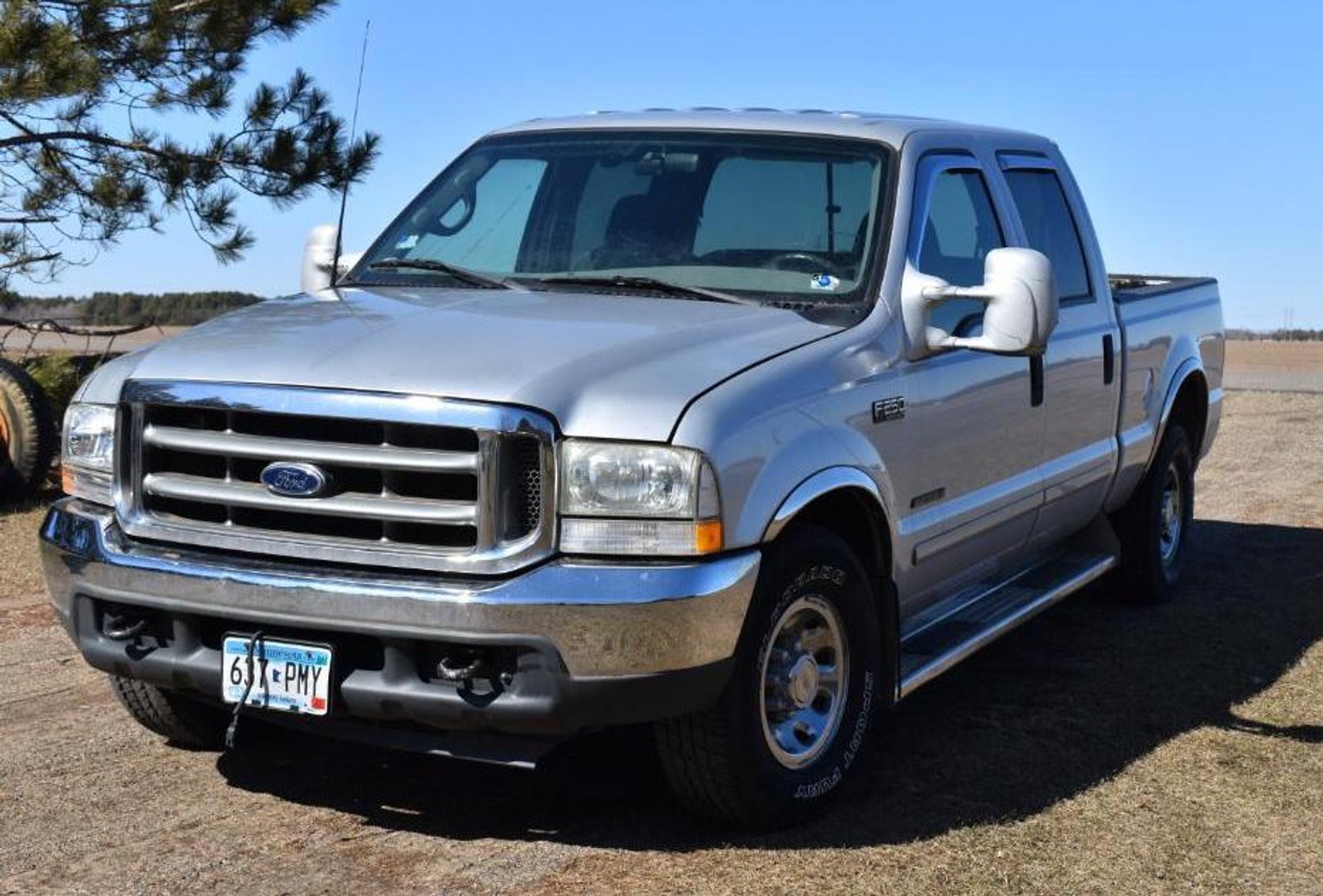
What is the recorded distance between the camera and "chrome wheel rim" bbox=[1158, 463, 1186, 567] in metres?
8.35

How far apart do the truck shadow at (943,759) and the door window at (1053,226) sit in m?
1.47

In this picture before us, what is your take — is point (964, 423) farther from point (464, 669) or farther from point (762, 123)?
point (464, 669)

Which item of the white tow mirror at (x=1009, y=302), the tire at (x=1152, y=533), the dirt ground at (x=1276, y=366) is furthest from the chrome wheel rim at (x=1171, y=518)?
the dirt ground at (x=1276, y=366)

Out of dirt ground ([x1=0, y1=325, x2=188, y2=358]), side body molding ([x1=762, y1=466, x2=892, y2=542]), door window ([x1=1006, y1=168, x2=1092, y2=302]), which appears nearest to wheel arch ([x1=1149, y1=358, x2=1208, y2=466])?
door window ([x1=1006, y1=168, x2=1092, y2=302])

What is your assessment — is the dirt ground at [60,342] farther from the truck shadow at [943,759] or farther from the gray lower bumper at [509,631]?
the truck shadow at [943,759]

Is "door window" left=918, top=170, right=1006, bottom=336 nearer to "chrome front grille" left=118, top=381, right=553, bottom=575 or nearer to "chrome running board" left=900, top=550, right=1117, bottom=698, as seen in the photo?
"chrome running board" left=900, top=550, right=1117, bottom=698

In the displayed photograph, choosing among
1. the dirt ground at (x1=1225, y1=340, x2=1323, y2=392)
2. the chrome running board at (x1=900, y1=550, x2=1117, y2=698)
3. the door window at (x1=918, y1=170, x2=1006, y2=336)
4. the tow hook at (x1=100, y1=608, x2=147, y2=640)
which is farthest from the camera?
the dirt ground at (x1=1225, y1=340, x2=1323, y2=392)

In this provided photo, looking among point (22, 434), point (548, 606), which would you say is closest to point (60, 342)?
point (22, 434)

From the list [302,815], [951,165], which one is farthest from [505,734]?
[951,165]

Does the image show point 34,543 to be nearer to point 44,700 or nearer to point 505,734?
point 44,700

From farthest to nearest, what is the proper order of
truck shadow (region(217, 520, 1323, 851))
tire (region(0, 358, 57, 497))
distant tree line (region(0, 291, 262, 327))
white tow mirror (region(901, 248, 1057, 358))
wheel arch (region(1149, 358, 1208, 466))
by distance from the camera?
distant tree line (region(0, 291, 262, 327)) < tire (region(0, 358, 57, 497)) < wheel arch (region(1149, 358, 1208, 466)) < white tow mirror (region(901, 248, 1057, 358)) < truck shadow (region(217, 520, 1323, 851))

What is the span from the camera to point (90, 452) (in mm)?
5039

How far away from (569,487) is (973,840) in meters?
1.49

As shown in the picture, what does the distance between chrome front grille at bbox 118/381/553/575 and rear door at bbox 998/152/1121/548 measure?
2.72 m
